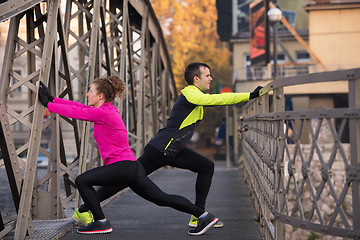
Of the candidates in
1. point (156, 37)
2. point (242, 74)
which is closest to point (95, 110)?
point (156, 37)

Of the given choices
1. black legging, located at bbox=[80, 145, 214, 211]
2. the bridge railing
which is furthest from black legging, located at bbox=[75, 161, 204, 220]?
the bridge railing

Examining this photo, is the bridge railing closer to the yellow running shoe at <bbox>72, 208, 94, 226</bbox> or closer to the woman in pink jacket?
the woman in pink jacket

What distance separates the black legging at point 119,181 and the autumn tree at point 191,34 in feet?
137

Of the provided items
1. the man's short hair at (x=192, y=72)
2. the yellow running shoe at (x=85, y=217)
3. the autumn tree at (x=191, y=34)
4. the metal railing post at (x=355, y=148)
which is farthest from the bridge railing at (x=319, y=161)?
the autumn tree at (x=191, y=34)

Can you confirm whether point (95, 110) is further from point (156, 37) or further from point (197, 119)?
point (156, 37)

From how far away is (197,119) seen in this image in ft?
20.8

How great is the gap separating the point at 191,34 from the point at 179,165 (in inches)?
1727

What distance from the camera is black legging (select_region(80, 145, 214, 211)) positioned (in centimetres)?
629

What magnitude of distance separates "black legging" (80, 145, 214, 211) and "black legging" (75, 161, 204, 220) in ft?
0.90

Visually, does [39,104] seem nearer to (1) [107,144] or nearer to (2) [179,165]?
(1) [107,144]

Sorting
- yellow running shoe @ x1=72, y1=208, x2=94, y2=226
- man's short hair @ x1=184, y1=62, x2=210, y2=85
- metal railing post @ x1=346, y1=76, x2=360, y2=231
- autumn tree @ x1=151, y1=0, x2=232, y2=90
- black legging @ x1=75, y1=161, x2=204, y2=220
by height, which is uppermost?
autumn tree @ x1=151, y1=0, x2=232, y2=90

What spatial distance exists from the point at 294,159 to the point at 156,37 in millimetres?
11037

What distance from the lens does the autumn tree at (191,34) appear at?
4891 cm

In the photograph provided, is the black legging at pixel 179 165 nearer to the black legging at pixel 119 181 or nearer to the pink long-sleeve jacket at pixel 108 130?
the black legging at pixel 119 181
